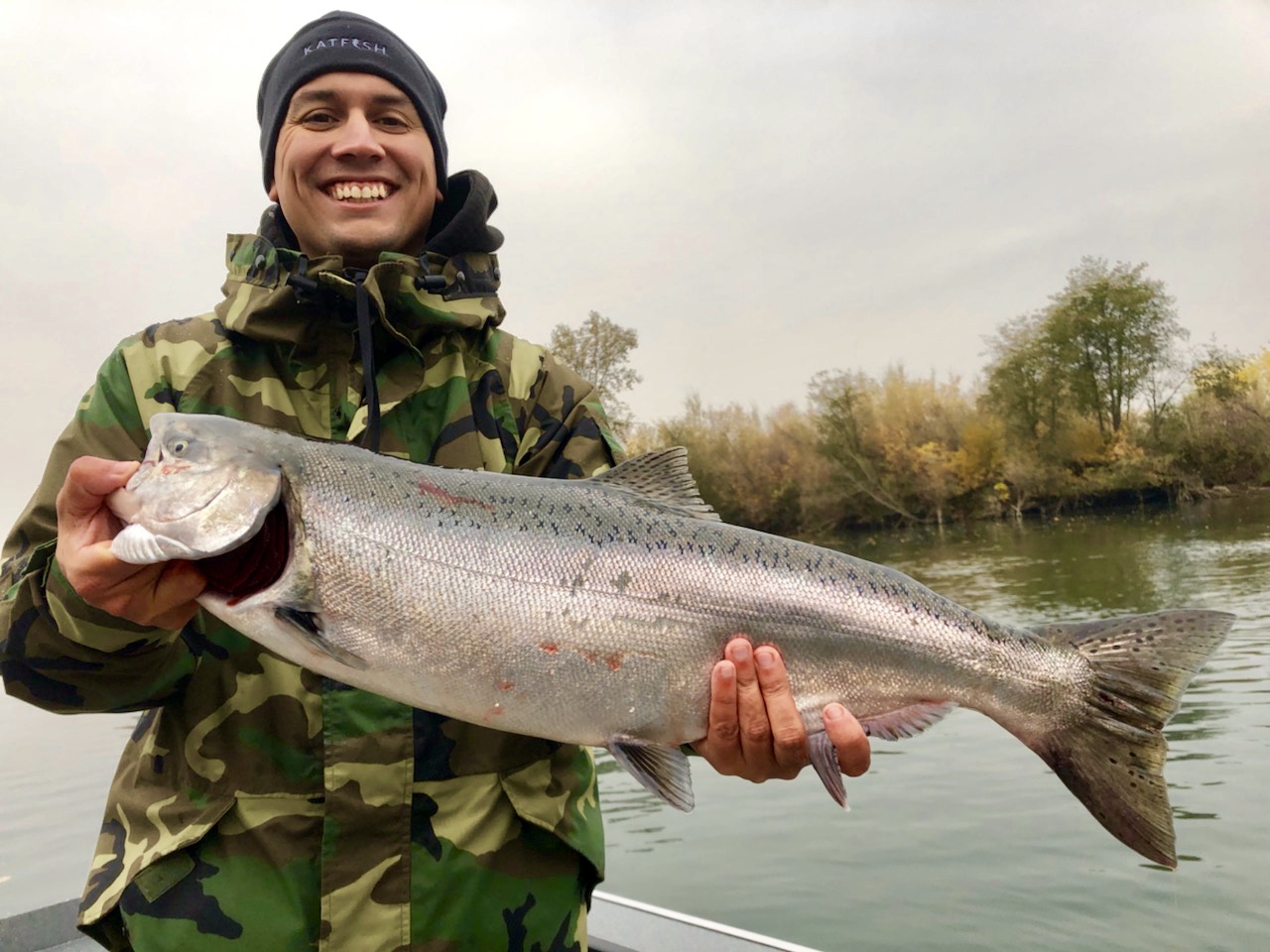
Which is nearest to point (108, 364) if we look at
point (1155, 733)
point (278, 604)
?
point (278, 604)

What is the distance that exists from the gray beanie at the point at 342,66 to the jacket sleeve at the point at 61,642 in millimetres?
1463

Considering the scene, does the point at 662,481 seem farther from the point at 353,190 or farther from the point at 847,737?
the point at 353,190

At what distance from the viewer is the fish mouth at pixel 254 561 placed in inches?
96.3

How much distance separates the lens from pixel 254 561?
250 centimetres

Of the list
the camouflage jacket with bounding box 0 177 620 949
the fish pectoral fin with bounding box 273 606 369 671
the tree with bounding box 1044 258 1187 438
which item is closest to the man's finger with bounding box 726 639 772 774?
the camouflage jacket with bounding box 0 177 620 949

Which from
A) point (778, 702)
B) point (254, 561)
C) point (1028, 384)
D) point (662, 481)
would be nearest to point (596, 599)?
point (662, 481)

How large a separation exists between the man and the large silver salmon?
123mm

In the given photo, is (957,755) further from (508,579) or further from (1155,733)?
(508,579)

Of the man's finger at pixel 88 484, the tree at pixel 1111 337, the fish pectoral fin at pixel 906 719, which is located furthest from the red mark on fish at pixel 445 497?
the tree at pixel 1111 337

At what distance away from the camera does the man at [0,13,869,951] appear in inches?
93.0

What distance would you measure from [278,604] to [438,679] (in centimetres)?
44

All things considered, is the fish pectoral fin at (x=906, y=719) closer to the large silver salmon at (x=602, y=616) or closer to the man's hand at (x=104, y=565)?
the large silver salmon at (x=602, y=616)

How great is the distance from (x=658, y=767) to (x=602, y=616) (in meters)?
0.46

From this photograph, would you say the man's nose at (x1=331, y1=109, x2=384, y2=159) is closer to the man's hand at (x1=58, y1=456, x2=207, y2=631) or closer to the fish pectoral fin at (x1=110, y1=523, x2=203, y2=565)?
the man's hand at (x1=58, y1=456, x2=207, y2=631)
